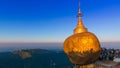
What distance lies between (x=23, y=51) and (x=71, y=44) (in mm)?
141412

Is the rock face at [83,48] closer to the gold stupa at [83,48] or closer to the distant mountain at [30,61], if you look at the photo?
the gold stupa at [83,48]

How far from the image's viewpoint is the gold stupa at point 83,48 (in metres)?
26.1

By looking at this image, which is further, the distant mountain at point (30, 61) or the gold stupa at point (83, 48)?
the distant mountain at point (30, 61)

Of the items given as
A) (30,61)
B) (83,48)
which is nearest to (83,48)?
(83,48)

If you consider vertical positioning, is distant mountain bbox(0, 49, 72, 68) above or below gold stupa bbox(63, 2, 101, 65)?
below

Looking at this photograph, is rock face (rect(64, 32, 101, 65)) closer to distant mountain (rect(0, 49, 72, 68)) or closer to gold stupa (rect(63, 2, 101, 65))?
gold stupa (rect(63, 2, 101, 65))

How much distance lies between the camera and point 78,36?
1043 inches

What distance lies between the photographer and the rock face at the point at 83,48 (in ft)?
85.5

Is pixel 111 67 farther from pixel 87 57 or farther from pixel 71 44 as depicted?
pixel 71 44

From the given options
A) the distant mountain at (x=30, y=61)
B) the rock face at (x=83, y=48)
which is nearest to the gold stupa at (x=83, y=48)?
the rock face at (x=83, y=48)

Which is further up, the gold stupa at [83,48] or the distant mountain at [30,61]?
the gold stupa at [83,48]

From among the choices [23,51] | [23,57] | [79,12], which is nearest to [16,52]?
[23,51]

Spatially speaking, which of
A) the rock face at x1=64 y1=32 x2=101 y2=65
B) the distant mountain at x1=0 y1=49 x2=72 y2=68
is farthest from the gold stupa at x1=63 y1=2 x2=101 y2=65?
the distant mountain at x1=0 y1=49 x2=72 y2=68

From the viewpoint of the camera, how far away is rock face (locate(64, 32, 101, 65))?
2605 centimetres
